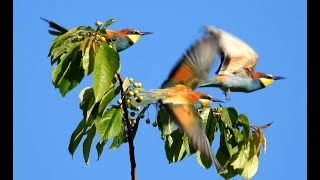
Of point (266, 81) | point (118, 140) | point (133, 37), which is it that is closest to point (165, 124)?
point (118, 140)

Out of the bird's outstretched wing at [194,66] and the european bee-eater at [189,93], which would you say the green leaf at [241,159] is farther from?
the bird's outstretched wing at [194,66]

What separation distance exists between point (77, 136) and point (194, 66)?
2.67ft

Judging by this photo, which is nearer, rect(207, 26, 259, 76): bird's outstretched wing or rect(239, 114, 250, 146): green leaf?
rect(239, 114, 250, 146): green leaf

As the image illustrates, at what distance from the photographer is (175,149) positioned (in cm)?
382

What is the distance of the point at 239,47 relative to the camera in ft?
15.6

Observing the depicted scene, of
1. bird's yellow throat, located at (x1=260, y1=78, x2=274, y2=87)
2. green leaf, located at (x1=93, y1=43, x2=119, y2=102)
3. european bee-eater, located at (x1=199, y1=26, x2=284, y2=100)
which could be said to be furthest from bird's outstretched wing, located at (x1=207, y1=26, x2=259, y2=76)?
green leaf, located at (x1=93, y1=43, x2=119, y2=102)

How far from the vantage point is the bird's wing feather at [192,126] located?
3.61 metres

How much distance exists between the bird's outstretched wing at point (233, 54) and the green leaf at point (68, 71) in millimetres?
1133

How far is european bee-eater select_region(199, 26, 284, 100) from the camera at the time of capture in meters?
4.49

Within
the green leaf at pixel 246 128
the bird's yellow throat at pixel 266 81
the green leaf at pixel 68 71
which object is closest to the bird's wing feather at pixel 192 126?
the green leaf at pixel 246 128

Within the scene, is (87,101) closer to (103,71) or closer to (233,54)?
(103,71)

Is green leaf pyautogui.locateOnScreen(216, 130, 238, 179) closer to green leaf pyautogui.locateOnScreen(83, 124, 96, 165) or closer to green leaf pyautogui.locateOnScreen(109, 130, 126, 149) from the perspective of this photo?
green leaf pyautogui.locateOnScreen(109, 130, 126, 149)
